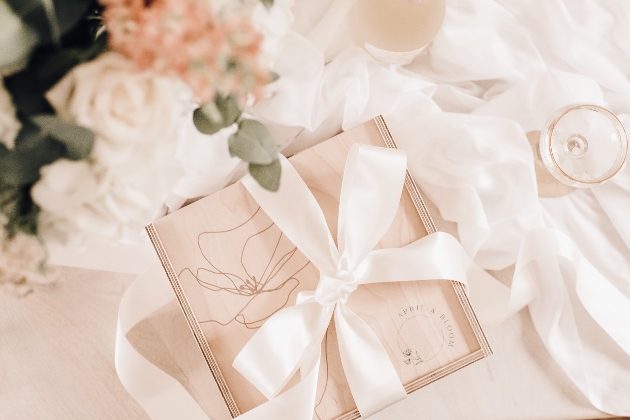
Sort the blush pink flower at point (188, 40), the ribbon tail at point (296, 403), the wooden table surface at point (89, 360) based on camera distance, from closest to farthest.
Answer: the blush pink flower at point (188, 40), the ribbon tail at point (296, 403), the wooden table surface at point (89, 360)

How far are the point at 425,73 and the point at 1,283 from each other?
0.52 m

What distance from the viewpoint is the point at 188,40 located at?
0.71ft

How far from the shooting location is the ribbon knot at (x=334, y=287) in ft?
1.54

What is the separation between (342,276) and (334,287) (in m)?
0.01

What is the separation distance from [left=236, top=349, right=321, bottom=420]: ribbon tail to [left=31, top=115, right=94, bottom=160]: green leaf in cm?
31

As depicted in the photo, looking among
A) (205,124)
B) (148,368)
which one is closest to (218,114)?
(205,124)

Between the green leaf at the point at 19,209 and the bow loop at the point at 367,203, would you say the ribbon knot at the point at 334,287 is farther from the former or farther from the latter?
the green leaf at the point at 19,209

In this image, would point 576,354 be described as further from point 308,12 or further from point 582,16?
point 308,12

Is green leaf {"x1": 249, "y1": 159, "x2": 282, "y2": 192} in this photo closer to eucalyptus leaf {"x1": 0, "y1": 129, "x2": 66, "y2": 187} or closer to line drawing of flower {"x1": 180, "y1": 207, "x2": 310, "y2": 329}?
eucalyptus leaf {"x1": 0, "y1": 129, "x2": 66, "y2": 187}

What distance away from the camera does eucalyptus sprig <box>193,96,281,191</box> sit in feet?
0.94

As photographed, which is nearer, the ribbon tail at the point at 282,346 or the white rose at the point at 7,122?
the white rose at the point at 7,122

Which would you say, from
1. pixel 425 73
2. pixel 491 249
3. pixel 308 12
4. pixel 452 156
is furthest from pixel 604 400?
pixel 308 12

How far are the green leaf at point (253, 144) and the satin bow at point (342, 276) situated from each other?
0.53 ft

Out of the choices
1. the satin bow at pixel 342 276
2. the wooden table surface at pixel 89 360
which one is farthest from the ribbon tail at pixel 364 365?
the wooden table surface at pixel 89 360
